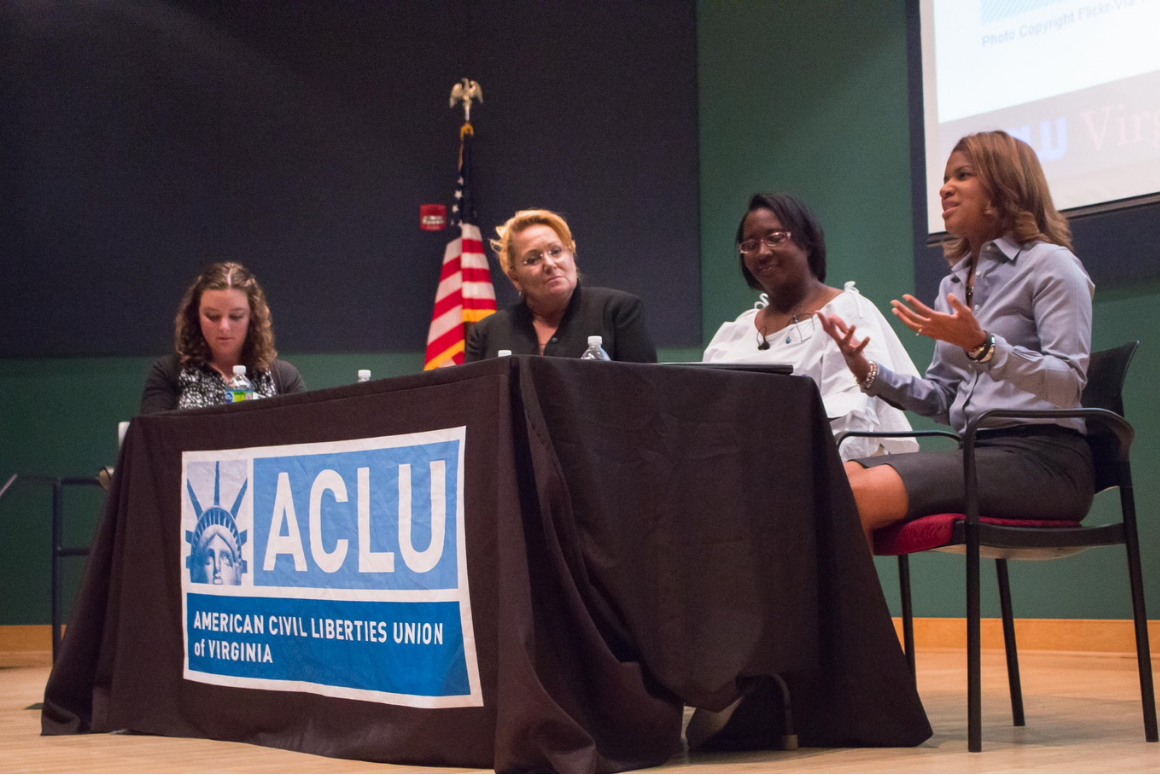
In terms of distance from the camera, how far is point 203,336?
3.45 meters

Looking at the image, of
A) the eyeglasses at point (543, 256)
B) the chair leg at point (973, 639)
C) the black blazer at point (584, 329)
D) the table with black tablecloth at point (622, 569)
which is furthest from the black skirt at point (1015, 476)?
the eyeglasses at point (543, 256)

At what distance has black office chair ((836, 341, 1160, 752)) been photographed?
2.05 metres

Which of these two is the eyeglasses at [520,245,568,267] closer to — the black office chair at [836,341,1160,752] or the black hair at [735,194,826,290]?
the black hair at [735,194,826,290]

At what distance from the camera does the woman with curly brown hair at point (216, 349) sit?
3.35m

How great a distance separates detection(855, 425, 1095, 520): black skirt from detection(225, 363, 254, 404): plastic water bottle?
4.96 feet

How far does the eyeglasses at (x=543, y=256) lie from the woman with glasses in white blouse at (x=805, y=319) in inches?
21.1

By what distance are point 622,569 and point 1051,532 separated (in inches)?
33.5

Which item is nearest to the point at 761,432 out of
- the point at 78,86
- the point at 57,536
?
the point at 57,536

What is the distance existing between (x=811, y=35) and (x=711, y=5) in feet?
1.69

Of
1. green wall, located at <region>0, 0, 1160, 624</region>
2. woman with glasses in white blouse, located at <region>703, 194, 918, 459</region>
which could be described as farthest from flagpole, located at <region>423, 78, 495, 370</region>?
woman with glasses in white blouse, located at <region>703, 194, 918, 459</region>

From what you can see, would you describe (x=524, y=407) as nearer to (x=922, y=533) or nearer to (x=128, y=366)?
(x=922, y=533)

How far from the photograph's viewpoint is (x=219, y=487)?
93.0 inches

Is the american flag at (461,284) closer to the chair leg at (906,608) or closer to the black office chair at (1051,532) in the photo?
the chair leg at (906,608)

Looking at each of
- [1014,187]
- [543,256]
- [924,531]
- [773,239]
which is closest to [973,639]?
[924,531]
